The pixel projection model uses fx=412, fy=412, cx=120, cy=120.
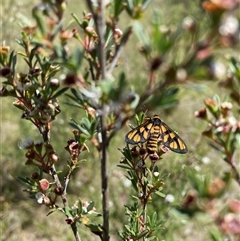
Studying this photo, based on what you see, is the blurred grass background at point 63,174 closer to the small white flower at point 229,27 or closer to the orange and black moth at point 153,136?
the orange and black moth at point 153,136

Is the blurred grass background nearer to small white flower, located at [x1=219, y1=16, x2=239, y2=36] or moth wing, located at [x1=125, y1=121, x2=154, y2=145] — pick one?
moth wing, located at [x1=125, y1=121, x2=154, y2=145]

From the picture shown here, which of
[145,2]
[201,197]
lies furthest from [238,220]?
[145,2]

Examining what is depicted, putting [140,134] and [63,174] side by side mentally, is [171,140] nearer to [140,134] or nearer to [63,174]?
[140,134]

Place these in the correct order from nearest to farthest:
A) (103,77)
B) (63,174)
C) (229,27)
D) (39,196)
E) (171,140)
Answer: (229,27) < (103,77) < (39,196) < (171,140) < (63,174)

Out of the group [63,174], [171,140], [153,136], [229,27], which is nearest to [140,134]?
[153,136]

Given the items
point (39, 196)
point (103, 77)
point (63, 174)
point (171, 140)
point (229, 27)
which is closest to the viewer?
point (229, 27)

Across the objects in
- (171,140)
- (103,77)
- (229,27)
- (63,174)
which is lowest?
(63,174)

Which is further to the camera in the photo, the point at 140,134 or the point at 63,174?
the point at 63,174

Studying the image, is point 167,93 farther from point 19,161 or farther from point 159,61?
point 19,161
